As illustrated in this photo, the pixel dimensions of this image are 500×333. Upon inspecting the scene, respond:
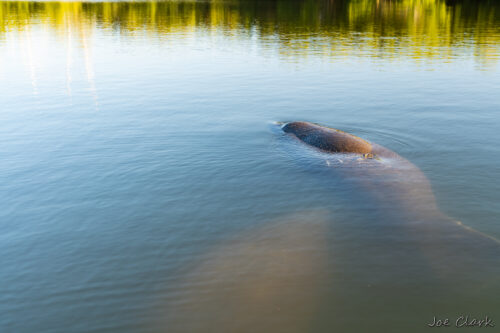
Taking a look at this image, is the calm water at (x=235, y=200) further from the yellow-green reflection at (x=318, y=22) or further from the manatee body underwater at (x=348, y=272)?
the yellow-green reflection at (x=318, y=22)

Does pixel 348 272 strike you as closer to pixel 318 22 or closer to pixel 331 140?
pixel 331 140

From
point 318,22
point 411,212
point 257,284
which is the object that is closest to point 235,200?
point 257,284

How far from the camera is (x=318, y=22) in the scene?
65.2 m

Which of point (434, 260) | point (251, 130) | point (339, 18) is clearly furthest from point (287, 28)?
point (434, 260)

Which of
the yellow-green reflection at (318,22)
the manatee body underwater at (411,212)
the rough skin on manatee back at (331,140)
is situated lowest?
the manatee body underwater at (411,212)

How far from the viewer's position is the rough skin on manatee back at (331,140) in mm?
16812

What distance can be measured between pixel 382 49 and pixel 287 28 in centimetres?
1900

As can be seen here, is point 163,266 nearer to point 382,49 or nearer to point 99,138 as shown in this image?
point 99,138

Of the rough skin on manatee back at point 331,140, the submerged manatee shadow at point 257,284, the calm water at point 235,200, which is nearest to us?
the submerged manatee shadow at point 257,284

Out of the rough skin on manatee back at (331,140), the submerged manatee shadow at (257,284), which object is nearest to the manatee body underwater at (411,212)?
the rough skin on manatee back at (331,140)

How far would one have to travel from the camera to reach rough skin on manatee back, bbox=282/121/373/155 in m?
16.8

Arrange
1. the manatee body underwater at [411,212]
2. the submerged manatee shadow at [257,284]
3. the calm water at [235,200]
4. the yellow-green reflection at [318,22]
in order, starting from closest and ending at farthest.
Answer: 1. the submerged manatee shadow at [257,284]
2. the calm water at [235,200]
3. the manatee body underwater at [411,212]
4. the yellow-green reflection at [318,22]

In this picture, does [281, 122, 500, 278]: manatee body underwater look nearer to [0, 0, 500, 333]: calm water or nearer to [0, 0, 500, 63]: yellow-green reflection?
[0, 0, 500, 333]: calm water

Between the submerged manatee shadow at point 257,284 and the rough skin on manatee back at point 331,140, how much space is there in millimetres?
5016
